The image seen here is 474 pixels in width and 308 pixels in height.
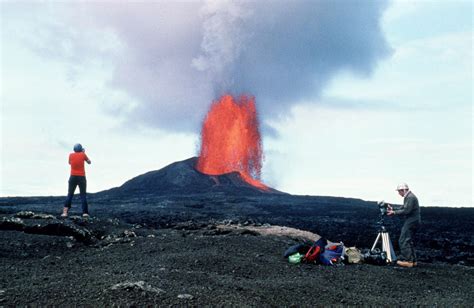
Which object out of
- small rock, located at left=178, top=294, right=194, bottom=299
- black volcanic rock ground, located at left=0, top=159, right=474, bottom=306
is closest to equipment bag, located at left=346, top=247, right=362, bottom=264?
black volcanic rock ground, located at left=0, top=159, right=474, bottom=306

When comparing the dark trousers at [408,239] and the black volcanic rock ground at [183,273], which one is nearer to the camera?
the black volcanic rock ground at [183,273]

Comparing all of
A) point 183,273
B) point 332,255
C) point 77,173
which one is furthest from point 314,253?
point 77,173

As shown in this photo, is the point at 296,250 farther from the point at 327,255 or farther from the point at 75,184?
the point at 75,184

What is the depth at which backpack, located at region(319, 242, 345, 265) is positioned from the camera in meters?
11.0

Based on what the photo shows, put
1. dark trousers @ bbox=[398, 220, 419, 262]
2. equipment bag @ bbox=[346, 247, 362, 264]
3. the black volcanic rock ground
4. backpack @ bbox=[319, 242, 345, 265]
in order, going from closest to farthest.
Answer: the black volcanic rock ground < backpack @ bbox=[319, 242, 345, 265] < equipment bag @ bbox=[346, 247, 362, 264] < dark trousers @ bbox=[398, 220, 419, 262]

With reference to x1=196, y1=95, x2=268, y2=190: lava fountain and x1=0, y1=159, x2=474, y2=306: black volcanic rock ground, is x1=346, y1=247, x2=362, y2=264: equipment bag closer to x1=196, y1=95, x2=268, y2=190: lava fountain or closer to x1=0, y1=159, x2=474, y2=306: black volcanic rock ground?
x1=0, y1=159, x2=474, y2=306: black volcanic rock ground

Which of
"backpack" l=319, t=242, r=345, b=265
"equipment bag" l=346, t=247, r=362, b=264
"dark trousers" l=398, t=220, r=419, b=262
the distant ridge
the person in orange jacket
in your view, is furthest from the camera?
the distant ridge

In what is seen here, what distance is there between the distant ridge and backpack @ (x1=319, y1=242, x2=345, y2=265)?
123ft

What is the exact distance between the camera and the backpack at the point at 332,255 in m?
11.0

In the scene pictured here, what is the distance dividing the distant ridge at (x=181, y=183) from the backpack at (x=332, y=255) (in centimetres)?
3748

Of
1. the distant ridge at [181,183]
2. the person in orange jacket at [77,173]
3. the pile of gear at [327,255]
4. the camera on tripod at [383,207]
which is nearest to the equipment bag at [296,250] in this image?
the pile of gear at [327,255]

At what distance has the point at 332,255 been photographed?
37.0 ft

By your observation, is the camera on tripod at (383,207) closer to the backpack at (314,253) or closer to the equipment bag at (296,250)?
the backpack at (314,253)

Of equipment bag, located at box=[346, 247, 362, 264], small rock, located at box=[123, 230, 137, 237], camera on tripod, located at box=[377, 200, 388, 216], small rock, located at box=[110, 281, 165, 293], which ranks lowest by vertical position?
equipment bag, located at box=[346, 247, 362, 264]
